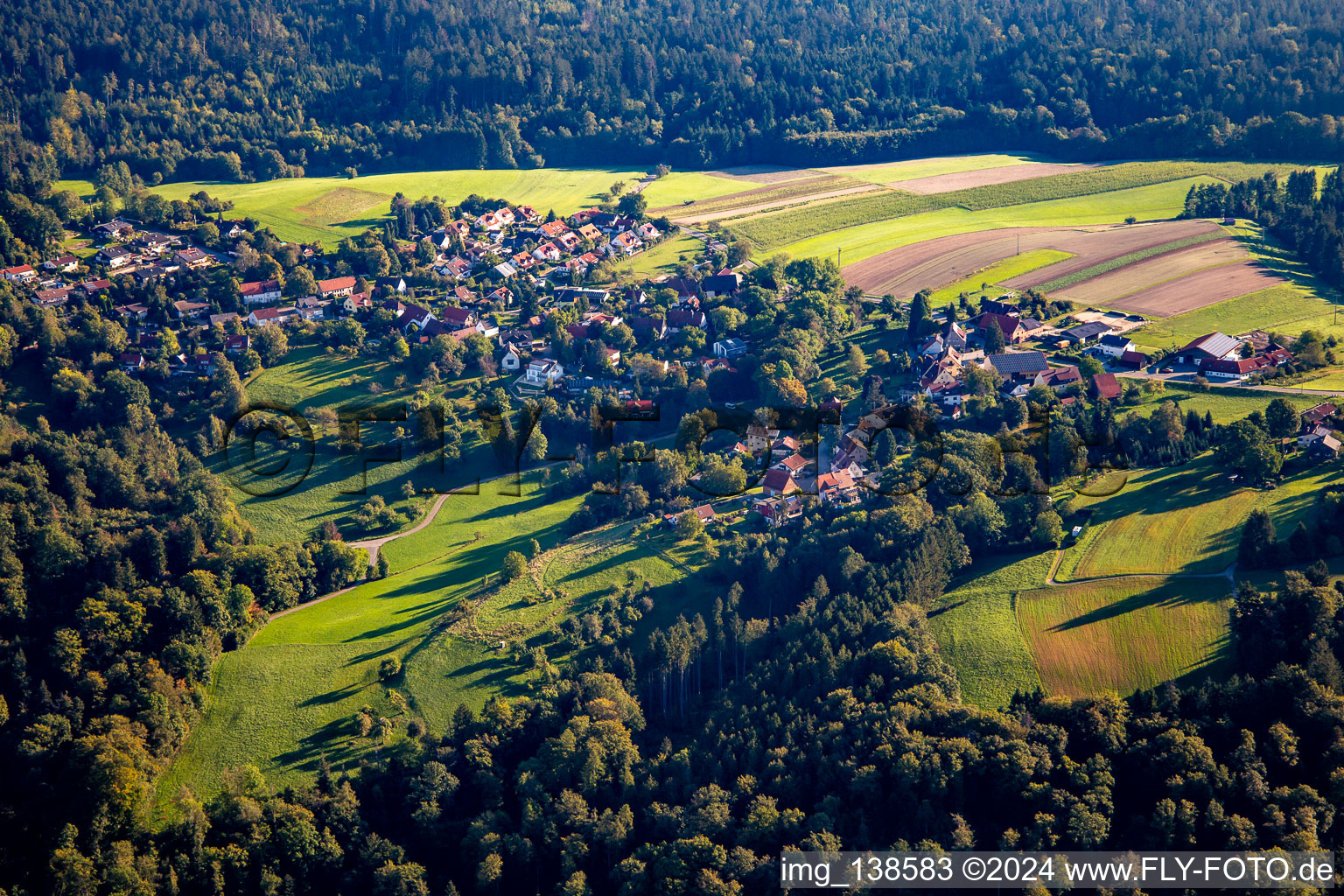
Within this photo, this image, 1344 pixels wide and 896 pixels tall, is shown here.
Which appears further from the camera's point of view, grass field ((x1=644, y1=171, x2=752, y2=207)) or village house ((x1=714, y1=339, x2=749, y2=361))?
grass field ((x1=644, y1=171, x2=752, y2=207))

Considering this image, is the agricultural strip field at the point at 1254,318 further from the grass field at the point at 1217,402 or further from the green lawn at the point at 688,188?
the green lawn at the point at 688,188

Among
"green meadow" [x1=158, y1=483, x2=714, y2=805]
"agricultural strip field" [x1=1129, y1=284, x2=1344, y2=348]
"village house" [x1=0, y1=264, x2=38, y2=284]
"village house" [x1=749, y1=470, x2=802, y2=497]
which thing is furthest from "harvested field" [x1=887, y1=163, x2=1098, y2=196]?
"village house" [x1=0, y1=264, x2=38, y2=284]

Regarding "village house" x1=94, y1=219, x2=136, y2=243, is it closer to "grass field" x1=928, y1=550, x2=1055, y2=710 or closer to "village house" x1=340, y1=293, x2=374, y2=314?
"village house" x1=340, y1=293, x2=374, y2=314

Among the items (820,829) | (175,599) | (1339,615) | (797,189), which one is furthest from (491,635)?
(797,189)

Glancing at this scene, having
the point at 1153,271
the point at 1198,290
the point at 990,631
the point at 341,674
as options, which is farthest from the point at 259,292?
the point at 1198,290

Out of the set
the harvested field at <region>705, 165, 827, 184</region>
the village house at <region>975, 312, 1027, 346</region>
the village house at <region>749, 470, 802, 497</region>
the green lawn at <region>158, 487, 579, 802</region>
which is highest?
the harvested field at <region>705, 165, 827, 184</region>

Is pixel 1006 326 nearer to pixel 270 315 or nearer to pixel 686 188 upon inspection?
pixel 686 188

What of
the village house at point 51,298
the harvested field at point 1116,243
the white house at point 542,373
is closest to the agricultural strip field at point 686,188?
the harvested field at point 1116,243
